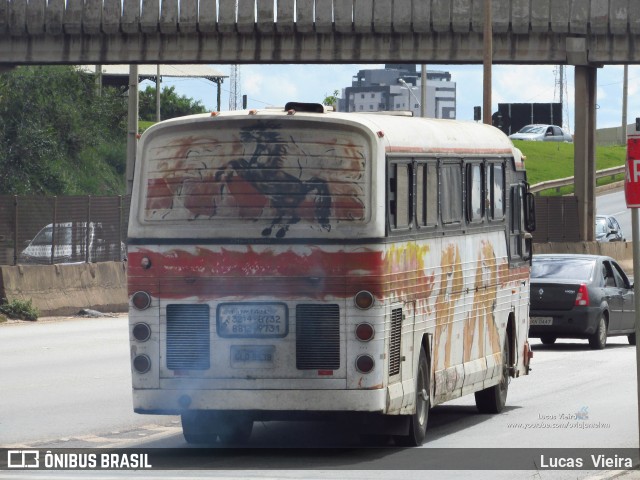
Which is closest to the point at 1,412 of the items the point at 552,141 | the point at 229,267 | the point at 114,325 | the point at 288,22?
the point at 229,267

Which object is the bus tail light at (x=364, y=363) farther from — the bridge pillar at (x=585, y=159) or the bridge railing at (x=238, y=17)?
the bridge pillar at (x=585, y=159)

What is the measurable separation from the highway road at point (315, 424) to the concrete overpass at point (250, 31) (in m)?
21.0

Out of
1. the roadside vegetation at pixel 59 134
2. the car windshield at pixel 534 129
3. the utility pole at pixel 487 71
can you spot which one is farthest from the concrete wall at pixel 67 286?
the car windshield at pixel 534 129

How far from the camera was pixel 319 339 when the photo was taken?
40.7 ft

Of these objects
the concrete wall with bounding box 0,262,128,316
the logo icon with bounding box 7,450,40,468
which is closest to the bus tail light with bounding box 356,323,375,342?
the logo icon with bounding box 7,450,40,468

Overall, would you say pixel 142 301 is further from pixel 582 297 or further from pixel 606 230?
pixel 606 230

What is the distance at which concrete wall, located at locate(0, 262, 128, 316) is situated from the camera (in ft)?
97.9

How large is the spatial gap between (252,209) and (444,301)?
2.60 metres

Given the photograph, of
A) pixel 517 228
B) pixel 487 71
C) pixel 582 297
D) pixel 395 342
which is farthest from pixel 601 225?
pixel 395 342

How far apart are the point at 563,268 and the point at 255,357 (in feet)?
46.8

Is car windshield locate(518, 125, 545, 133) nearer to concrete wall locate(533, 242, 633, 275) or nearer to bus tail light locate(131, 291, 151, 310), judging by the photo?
concrete wall locate(533, 242, 633, 275)

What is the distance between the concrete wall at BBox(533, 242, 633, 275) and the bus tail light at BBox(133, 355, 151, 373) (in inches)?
1287

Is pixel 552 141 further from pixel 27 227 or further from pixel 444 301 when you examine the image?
pixel 444 301

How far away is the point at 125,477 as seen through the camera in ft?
37.0
